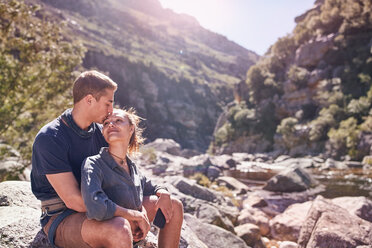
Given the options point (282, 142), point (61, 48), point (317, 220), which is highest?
point (61, 48)

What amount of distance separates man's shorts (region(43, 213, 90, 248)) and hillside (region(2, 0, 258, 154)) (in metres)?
49.6

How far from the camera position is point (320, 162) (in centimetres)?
2925

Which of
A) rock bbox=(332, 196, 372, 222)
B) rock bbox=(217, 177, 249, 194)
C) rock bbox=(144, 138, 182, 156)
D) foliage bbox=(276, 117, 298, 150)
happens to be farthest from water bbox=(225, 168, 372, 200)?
foliage bbox=(276, 117, 298, 150)

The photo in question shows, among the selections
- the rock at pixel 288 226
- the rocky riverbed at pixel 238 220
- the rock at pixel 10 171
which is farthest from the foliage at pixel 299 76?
the rock at pixel 10 171

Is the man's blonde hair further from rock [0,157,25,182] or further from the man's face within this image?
rock [0,157,25,182]

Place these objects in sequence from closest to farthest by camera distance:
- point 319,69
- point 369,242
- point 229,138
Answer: point 369,242, point 319,69, point 229,138

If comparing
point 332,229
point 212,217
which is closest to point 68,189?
point 212,217

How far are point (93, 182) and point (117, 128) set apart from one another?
2.46ft

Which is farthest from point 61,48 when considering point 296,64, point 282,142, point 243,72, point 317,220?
point 243,72

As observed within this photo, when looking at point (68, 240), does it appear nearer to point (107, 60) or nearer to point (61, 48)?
point (61, 48)

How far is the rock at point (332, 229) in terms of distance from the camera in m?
4.93

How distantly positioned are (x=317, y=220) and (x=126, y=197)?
4.75 m

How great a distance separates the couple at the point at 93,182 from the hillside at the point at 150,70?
49.2 m

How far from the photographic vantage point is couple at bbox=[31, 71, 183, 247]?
232 cm
